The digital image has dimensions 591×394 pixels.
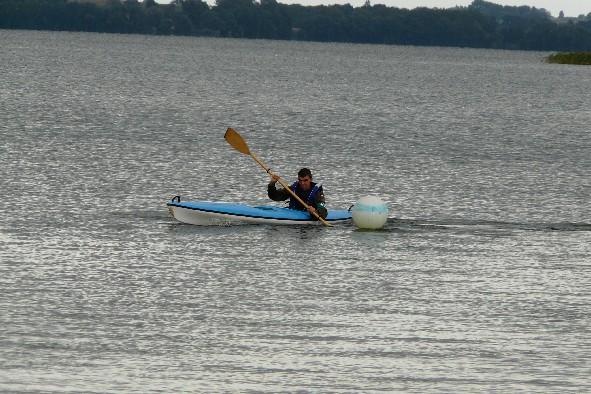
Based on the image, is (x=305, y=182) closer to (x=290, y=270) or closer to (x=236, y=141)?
(x=236, y=141)

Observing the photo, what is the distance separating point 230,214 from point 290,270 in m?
4.14

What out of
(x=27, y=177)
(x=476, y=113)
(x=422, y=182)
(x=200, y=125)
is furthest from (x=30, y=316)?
(x=476, y=113)

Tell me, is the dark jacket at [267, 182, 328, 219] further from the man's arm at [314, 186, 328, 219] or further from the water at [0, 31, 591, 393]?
the water at [0, 31, 591, 393]

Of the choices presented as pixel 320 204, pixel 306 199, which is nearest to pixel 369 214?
pixel 320 204

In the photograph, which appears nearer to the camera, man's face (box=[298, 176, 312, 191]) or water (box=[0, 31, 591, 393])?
water (box=[0, 31, 591, 393])

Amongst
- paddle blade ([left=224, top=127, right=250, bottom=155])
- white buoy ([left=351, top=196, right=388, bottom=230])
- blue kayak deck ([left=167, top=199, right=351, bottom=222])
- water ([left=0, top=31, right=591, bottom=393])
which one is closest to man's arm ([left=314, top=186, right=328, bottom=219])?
blue kayak deck ([left=167, top=199, right=351, bottom=222])

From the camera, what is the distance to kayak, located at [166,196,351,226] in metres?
27.1

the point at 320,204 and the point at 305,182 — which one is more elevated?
the point at 305,182

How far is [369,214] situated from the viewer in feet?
90.5

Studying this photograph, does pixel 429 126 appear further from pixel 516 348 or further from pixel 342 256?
pixel 516 348

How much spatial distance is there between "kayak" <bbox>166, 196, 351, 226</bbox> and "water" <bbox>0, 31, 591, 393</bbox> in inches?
11.7

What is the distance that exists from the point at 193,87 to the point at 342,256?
79.3 metres

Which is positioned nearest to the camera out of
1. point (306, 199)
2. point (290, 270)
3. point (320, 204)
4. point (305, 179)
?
point (290, 270)

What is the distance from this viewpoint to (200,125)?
62.6 meters
